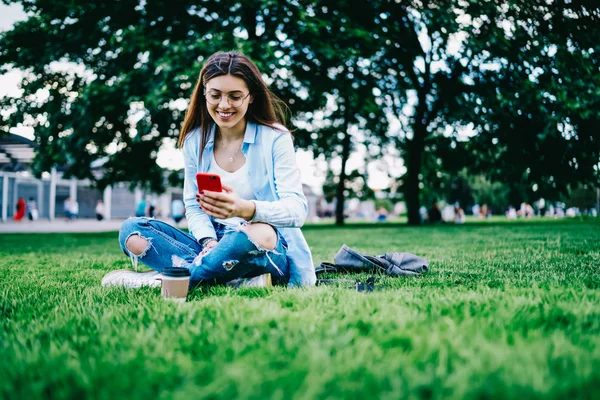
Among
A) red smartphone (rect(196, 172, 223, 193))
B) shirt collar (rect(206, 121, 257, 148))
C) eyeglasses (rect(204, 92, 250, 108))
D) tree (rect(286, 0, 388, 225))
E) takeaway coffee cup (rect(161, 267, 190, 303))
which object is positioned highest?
tree (rect(286, 0, 388, 225))

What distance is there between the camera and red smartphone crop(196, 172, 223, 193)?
2.58m

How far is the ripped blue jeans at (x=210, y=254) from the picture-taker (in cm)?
297

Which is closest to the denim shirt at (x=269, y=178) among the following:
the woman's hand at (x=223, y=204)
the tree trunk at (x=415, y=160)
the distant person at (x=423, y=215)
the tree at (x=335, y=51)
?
the woman's hand at (x=223, y=204)

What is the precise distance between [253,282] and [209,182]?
0.92 metres

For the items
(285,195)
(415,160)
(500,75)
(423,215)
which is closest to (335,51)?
(500,75)

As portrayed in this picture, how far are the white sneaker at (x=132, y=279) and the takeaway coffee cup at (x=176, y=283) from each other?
58 cm

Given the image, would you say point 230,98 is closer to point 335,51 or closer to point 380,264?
point 380,264

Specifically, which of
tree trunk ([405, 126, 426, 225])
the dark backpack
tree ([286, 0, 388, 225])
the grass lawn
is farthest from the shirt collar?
tree trunk ([405, 126, 426, 225])

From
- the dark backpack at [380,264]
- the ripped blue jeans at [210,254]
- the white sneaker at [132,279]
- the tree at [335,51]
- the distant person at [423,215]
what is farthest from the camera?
the distant person at [423,215]

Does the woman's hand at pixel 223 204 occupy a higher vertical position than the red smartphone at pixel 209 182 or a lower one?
lower

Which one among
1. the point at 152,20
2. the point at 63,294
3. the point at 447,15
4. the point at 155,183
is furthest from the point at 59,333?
the point at 155,183

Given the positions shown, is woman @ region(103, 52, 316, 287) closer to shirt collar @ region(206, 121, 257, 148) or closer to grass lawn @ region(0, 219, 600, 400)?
shirt collar @ region(206, 121, 257, 148)

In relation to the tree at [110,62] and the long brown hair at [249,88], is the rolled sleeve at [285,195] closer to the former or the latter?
the long brown hair at [249,88]

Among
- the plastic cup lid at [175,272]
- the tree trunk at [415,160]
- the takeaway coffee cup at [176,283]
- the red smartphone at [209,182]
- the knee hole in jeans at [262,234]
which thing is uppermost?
the tree trunk at [415,160]
